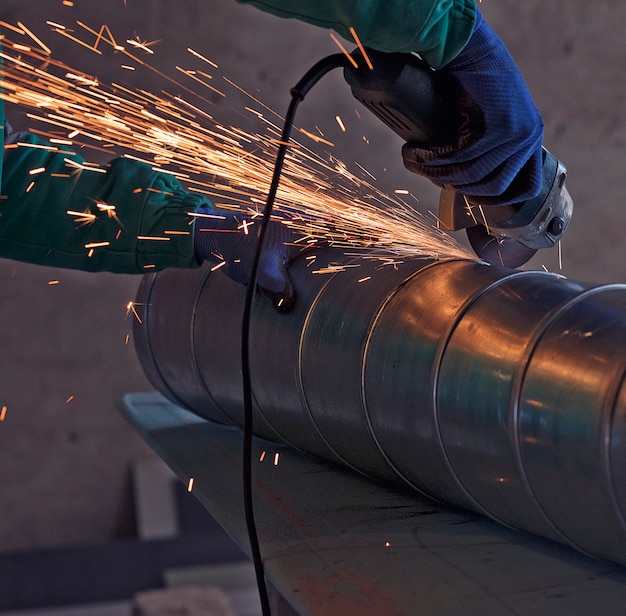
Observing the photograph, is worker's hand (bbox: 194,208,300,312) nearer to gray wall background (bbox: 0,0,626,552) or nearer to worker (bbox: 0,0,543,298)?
worker (bbox: 0,0,543,298)

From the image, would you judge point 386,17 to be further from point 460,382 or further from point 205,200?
point 205,200

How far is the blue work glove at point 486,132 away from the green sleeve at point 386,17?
9 centimetres

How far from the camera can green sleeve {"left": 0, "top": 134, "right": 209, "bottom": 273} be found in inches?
65.3

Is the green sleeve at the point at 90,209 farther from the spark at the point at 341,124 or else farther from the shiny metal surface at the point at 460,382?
the spark at the point at 341,124

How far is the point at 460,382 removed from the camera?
118 centimetres

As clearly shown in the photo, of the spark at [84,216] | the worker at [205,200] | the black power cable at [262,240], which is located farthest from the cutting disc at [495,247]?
the spark at [84,216]

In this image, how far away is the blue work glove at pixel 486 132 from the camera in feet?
3.80

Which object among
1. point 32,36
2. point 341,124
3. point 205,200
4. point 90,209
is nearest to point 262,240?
point 205,200

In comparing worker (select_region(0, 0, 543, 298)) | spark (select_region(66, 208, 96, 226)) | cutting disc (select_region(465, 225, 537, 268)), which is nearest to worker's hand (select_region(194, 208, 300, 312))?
worker (select_region(0, 0, 543, 298))

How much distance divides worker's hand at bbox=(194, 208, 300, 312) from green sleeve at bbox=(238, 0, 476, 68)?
0.57 meters

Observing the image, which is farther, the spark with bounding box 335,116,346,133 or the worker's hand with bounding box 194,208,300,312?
the spark with bounding box 335,116,346,133

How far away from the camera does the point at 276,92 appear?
3.51 metres

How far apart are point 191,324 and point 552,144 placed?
8.35 ft

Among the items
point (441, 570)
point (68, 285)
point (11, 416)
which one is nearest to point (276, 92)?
point (68, 285)
